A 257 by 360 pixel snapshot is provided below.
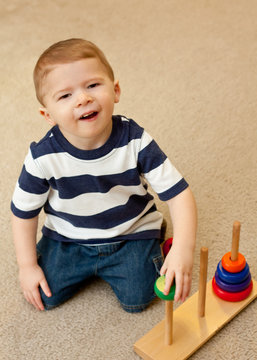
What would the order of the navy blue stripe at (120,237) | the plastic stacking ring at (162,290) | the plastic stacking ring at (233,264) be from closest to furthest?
the plastic stacking ring at (162,290), the plastic stacking ring at (233,264), the navy blue stripe at (120,237)

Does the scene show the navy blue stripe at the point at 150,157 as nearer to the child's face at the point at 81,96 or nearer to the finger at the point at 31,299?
the child's face at the point at 81,96

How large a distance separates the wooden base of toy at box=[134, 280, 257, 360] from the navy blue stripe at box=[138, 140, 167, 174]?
0.25 meters

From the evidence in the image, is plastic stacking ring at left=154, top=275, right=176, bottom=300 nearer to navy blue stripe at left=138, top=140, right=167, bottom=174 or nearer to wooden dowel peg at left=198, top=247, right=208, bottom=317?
wooden dowel peg at left=198, top=247, right=208, bottom=317

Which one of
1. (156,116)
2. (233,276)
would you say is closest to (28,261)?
(233,276)

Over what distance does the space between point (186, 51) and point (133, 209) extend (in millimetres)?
902

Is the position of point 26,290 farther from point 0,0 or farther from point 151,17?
point 0,0

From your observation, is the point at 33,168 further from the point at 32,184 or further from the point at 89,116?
the point at 89,116

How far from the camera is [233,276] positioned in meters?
0.97

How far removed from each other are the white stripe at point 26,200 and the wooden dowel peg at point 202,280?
0.32 metres

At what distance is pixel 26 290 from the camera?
1041mm

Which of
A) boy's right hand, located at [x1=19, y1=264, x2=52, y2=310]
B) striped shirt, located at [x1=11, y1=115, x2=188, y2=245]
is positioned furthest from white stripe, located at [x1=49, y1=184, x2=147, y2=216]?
boy's right hand, located at [x1=19, y1=264, x2=52, y2=310]

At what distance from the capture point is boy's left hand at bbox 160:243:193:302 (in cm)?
88

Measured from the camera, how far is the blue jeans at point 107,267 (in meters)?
1.03

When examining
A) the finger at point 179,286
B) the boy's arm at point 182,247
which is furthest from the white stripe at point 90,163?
the finger at point 179,286
